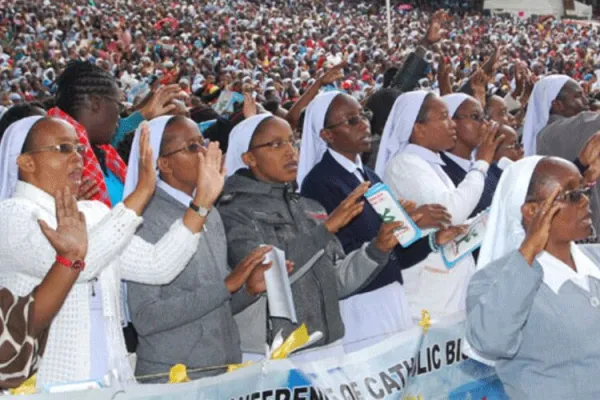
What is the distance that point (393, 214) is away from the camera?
3.75 m

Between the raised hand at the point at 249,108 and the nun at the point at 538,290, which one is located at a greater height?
the nun at the point at 538,290

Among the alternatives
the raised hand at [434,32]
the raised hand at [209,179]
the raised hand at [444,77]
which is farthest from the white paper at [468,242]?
the raised hand at [444,77]

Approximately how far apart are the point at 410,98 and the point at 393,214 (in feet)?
3.31

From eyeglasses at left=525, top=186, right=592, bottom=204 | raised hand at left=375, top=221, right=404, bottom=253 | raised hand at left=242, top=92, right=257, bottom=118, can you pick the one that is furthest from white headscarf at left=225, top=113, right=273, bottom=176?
eyeglasses at left=525, top=186, right=592, bottom=204

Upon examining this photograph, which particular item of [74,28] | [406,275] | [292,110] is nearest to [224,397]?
[406,275]

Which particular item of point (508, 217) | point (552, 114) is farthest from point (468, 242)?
point (552, 114)

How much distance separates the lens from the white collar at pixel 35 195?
9.61 feet

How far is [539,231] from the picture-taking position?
2.64m

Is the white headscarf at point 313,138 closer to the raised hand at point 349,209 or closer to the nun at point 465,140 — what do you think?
the nun at point 465,140

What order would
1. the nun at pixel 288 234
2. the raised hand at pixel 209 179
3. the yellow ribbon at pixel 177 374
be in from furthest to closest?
the nun at pixel 288 234 → the raised hand at pixel 209 179 → the yellow ribbon at pixel 177 374

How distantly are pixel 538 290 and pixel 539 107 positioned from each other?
3.49m

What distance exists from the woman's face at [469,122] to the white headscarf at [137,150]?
5.10ft

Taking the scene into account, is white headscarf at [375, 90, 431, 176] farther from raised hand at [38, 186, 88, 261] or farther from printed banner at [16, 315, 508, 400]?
raised hand at [38, 186, 88, 261]

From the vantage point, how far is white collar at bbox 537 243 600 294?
2777mm
